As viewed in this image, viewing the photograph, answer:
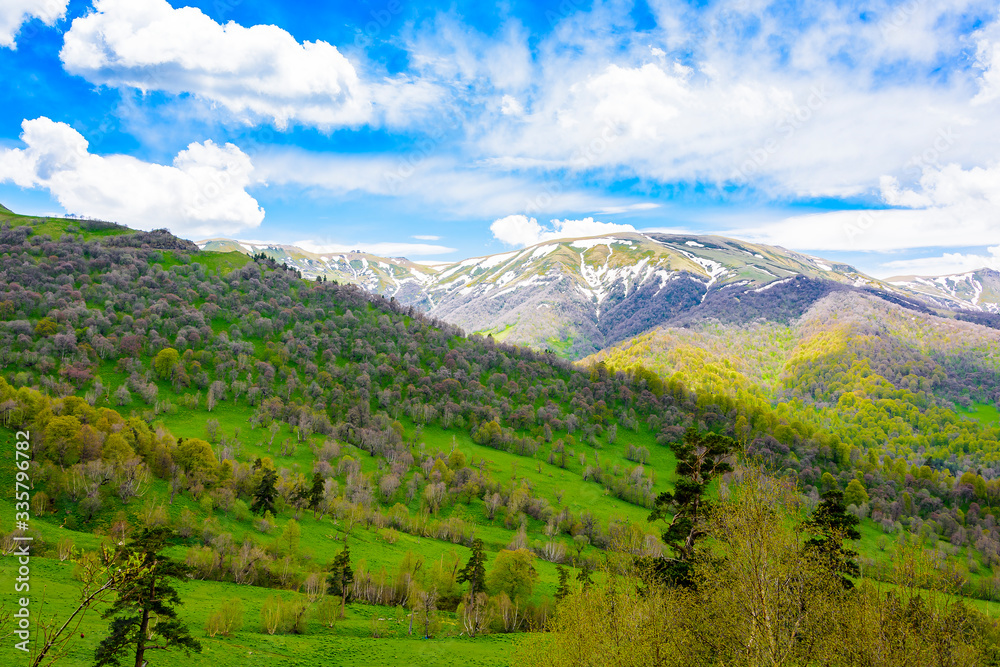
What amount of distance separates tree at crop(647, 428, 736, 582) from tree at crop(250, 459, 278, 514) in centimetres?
8362

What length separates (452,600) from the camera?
252ft

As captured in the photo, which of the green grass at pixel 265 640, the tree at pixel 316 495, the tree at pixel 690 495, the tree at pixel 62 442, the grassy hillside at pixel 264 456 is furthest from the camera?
the tree at pixel 316 495

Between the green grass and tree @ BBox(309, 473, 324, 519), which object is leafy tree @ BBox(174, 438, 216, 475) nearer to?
tree @ BBox(309, 473, 324, 519)

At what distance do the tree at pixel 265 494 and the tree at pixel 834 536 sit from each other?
91959mm

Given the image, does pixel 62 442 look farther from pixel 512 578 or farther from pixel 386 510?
pixel 512 578

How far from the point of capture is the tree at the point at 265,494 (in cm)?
8938

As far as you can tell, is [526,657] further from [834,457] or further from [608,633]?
[834,457]

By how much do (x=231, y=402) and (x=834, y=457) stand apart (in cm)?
23550

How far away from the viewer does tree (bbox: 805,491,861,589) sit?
85.1 feet

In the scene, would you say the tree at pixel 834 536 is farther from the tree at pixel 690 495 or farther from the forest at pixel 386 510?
the tree at pixel 690 495

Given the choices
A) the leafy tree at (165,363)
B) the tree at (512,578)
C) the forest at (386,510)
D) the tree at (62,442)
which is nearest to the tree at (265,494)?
the forest at (386,510)

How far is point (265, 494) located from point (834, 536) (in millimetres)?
93717

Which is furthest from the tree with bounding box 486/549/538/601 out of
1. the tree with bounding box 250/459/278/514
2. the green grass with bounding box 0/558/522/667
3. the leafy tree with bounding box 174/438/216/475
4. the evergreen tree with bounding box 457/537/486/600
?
the leafy tree with bounding box 174/438/216/475

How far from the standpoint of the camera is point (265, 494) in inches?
3548
